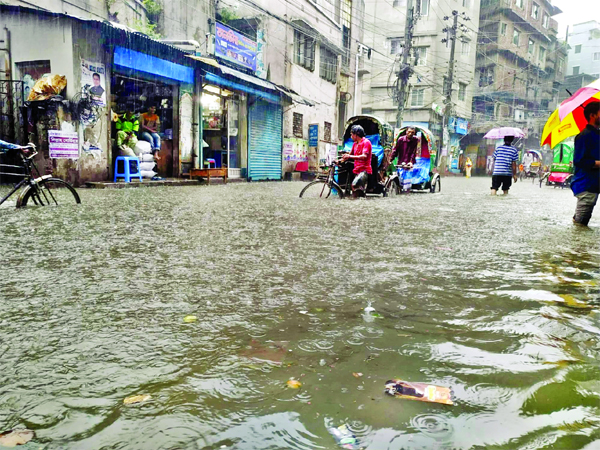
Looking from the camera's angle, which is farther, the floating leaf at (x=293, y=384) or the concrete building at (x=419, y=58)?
the concrete building at (x=419, y=58)

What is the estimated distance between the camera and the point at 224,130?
19.4m

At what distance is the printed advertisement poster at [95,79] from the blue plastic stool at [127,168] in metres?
1.62

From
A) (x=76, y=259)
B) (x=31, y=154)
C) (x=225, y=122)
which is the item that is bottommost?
(x=76, y=259)

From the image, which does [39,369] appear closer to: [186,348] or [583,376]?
[186,348]

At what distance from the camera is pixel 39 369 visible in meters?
1.85

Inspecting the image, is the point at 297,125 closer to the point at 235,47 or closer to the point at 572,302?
the point at 235,47

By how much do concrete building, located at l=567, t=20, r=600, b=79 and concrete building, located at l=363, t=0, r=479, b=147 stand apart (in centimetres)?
3354

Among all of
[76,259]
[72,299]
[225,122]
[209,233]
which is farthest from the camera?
[225,122]

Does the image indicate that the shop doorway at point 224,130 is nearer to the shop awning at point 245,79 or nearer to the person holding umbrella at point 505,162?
the shop awning at point 245,79

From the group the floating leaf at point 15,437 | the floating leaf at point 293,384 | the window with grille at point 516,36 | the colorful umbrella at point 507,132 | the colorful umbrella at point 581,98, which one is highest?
the window with grille at point 516,36

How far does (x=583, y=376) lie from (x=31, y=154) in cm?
775

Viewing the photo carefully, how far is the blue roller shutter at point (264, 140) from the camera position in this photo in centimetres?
2047

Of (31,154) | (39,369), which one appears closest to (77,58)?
(31,154)

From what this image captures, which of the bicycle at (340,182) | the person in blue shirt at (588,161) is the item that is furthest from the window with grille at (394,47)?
the person in blue shirt at (588,161)
